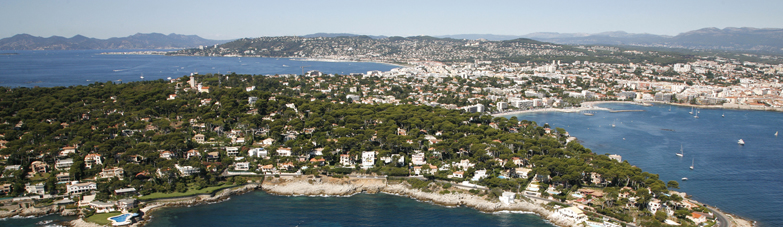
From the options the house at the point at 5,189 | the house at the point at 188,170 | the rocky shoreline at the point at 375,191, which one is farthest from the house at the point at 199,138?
the house at the point at 5,189

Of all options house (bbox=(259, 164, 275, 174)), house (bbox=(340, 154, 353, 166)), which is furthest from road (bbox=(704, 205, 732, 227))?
house (bbox=(259, 164, 275, 174))

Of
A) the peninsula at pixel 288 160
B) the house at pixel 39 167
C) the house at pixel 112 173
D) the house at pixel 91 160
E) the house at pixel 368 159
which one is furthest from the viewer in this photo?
the house at pixel 368 159

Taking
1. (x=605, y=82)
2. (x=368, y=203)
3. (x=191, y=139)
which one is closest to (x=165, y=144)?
(x=191, y=139)

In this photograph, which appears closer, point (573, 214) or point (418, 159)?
point (573, 214)

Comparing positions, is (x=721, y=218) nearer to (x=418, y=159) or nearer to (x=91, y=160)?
(x=418, y=159)

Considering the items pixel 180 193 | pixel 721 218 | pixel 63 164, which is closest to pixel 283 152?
pixel 180 193

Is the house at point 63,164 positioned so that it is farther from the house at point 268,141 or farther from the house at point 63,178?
the house at point 268,141

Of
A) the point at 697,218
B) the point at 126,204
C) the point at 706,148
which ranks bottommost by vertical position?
the point at 706,148
